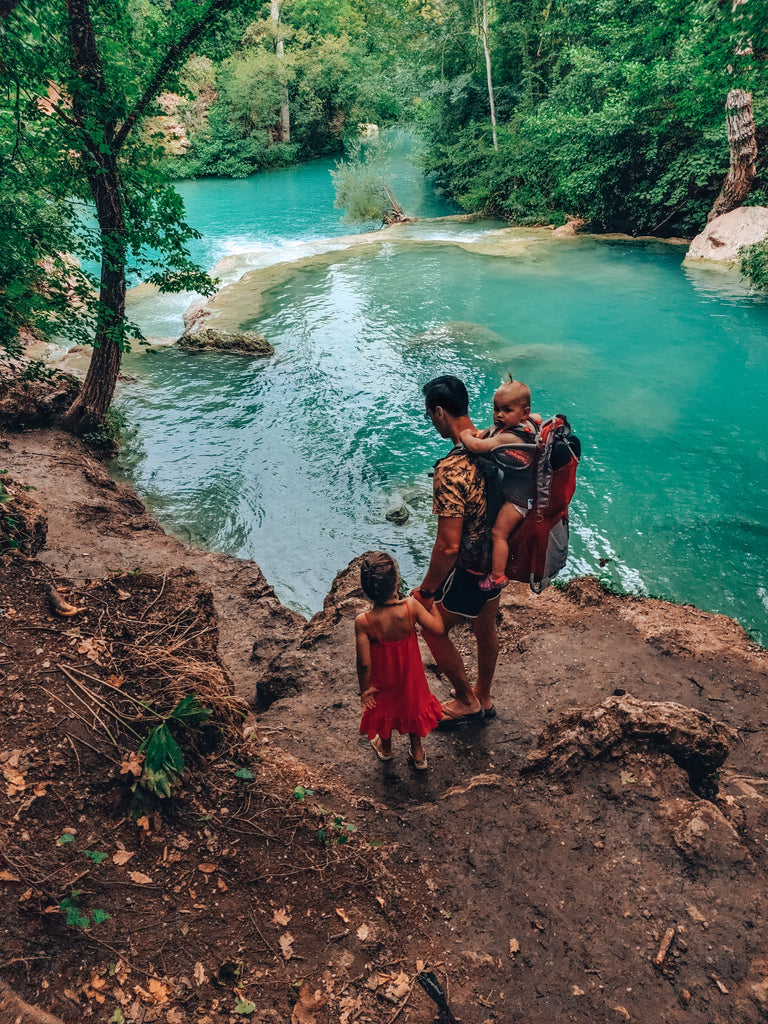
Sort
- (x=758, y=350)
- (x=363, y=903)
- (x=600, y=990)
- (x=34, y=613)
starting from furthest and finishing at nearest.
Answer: (x=758, y=350) → (x=34, y=613) → (x=363, y=903) → (x=600, y=990)

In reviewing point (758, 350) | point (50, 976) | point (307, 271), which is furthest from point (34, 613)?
point (307, 271)

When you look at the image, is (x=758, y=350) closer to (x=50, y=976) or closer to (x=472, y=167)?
(x=50, y=976)

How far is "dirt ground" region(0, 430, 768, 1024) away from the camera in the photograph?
229cm

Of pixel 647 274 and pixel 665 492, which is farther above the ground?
pixel 647 274

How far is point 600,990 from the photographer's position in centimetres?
242

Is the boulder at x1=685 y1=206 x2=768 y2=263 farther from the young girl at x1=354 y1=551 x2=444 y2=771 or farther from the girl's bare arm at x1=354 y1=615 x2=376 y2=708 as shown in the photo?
the girl's bare arm at x1=354 y1=615 x2=376 y2=708

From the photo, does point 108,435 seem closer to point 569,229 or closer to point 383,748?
point 383,748

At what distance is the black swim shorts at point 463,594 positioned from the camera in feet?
11.4

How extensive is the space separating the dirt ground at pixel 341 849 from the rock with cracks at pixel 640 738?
2 cm

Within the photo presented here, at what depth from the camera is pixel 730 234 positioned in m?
16.7

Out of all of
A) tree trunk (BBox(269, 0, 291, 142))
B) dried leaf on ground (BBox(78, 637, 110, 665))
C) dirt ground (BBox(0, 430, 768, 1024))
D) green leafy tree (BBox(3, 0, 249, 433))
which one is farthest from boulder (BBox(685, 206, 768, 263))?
tree trunk (BBox(269, 0, 291, 142))

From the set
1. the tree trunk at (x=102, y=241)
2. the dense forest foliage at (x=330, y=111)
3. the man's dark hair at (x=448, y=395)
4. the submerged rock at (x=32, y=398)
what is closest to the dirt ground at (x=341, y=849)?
the man's dark hair at (x=448, y=395)

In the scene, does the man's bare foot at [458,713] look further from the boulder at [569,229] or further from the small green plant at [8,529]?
the boulder at [569,229]

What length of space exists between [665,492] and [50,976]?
8.57m
